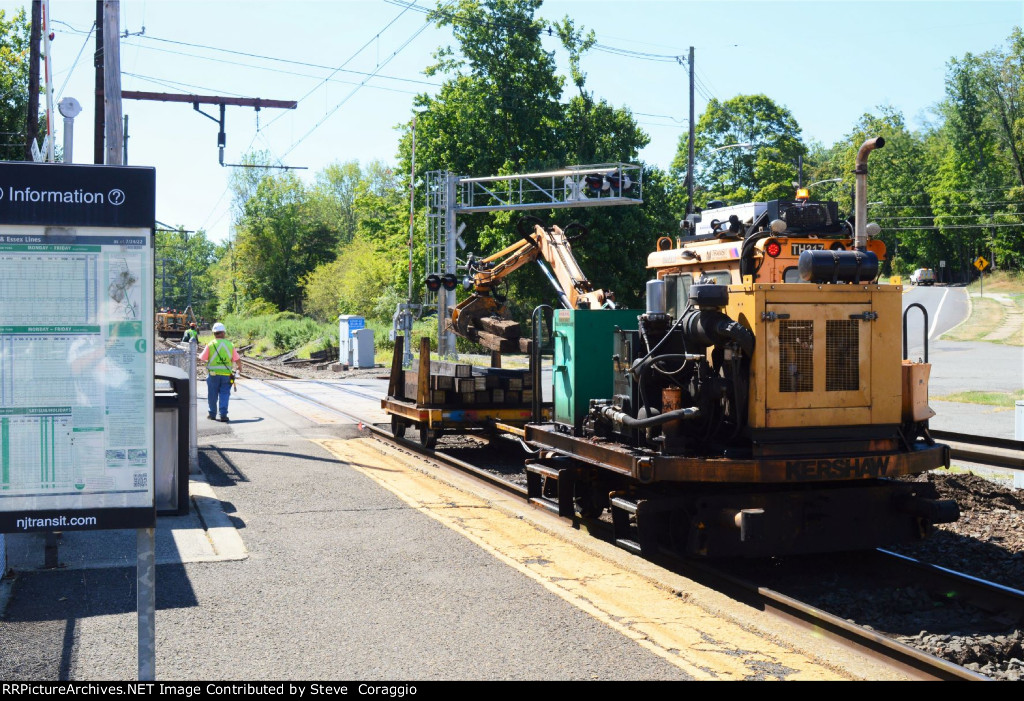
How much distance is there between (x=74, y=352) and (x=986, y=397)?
23208mm

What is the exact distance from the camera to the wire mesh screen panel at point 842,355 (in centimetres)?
767

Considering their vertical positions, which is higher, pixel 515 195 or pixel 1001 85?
pixel 1001 85

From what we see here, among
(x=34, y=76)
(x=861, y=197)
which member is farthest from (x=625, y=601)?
(x=34, y=76)

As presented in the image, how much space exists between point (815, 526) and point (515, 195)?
35.1 metres

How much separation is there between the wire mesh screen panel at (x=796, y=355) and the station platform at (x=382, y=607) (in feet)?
5.67

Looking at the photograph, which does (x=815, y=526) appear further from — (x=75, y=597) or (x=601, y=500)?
(x=75, y=597)

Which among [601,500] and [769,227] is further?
[601,500]

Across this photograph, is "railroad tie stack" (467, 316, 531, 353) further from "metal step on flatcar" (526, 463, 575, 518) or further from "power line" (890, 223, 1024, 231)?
"power line" (890, 223, 1024, 231)

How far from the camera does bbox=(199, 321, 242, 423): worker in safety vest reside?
18328 millimetres

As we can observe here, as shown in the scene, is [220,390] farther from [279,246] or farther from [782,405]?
[279,246]

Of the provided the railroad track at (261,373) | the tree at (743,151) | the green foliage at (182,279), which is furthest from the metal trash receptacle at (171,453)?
the green foliage at (182,279)

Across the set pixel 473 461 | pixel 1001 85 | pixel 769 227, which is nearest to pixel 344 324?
pixel 473 461

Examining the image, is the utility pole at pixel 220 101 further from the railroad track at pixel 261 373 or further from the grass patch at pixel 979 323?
the grass patch at pixel 979 323

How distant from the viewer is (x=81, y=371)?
14.2 feet
